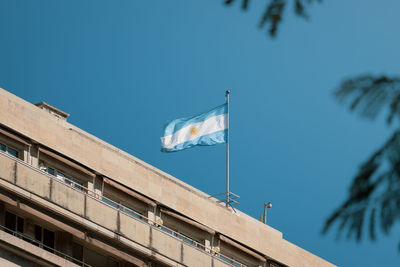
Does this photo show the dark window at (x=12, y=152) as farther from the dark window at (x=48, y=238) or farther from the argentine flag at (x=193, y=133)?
the argentine flag at (x=193, y=133)

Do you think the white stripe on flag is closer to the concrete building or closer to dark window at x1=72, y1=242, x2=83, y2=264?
the concrete building

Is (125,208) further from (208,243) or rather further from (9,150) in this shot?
(9,150)

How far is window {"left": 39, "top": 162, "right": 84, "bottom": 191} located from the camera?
34.4 m

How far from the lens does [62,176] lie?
115 feet

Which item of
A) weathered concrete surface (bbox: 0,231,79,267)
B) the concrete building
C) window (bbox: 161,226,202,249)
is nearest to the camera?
weathered concrete surface (bbox: 0,231,79,267)

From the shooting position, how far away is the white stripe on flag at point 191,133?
4706cm

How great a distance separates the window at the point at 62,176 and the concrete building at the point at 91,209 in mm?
43

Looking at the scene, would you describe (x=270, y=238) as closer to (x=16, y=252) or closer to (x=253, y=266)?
(x=253, y=266)

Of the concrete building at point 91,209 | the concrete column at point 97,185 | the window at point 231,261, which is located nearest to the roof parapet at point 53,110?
the concrete building at point 91,209

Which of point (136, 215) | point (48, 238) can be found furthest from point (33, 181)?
point (136, 215)

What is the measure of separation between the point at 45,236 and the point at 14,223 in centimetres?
126

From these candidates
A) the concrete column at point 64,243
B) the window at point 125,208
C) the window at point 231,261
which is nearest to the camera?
the concrete column at point 64,243

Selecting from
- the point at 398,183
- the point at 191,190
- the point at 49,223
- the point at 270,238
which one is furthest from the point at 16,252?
the point at 398,183

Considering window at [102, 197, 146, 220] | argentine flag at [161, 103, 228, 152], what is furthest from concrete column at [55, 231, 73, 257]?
argentine flag at [161, 103, 228, 152]
